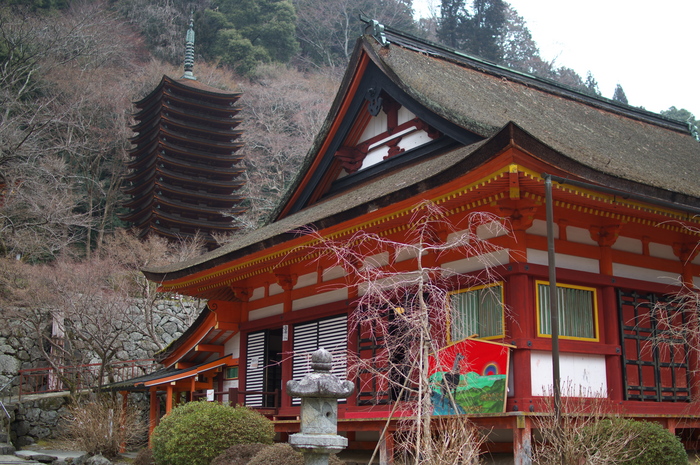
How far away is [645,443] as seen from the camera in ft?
27.2

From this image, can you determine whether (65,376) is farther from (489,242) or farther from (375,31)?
(489,242)

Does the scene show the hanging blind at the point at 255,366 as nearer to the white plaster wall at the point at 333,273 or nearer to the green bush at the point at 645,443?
the white plaster wall at the point at 333,273

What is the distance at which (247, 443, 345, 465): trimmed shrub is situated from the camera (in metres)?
8.52

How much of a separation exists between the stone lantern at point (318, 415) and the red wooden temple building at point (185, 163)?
32303mm

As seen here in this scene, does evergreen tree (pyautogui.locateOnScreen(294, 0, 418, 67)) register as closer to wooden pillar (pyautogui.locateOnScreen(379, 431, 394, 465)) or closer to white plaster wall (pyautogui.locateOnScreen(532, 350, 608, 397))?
wooden pillar (pyautogui.locateOnScreen(379, 431, 394, 465))

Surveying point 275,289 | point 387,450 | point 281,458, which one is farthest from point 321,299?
point 281,458

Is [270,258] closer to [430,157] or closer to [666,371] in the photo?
[430,157]

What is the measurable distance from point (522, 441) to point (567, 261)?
266 cm

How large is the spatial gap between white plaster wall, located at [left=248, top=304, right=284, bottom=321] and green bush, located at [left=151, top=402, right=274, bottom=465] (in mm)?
3003

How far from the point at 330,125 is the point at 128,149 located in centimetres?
3240

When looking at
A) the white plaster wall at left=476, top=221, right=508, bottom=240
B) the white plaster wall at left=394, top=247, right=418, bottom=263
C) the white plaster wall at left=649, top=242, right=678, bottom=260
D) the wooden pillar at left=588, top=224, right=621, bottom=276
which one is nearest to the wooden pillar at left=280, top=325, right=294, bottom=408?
the white plaster wall at left=394, top=247, right=418, bottom=263

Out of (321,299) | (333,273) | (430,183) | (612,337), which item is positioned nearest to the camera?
(430,183)

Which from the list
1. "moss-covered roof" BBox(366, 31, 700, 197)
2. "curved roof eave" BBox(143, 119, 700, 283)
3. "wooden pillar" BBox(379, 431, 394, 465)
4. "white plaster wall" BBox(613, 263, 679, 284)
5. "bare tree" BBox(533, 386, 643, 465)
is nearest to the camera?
"bare tree" BBox(533, 386, 643, 465)

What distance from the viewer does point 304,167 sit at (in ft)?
49.0
